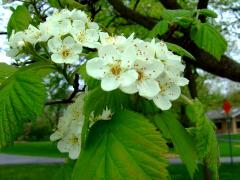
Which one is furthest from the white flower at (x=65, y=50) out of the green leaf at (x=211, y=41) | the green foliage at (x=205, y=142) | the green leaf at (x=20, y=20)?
the green leaf at (x=211, y=41)

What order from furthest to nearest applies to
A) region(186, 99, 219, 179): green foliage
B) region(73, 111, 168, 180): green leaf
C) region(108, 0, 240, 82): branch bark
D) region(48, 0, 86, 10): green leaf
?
1. region(108, 0, 240, 82): branch bark
2. region(48, 0, 86, 10): green leaf
3. region(186, 99, 219, 179): green foliage
4. region(73, 111, 168, 180): green leaf

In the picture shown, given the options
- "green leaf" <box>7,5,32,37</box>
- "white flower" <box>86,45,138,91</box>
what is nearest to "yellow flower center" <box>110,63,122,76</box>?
"white flower" <box>86,45,138,91</box>

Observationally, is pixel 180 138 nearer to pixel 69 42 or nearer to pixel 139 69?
pixel 139 69

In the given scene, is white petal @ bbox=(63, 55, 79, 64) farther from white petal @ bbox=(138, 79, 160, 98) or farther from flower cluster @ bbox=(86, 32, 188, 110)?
white petal @ bbox=(138, 79, 160, 98)

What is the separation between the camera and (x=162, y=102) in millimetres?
1132

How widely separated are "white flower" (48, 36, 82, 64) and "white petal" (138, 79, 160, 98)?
270 millimetres

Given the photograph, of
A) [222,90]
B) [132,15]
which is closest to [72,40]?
[132,15]

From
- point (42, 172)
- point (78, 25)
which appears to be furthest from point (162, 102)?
point (42, 172)

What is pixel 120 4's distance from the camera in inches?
221

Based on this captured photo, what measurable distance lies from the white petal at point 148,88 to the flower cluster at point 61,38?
0.27 meters

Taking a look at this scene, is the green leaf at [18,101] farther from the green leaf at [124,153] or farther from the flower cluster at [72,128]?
the green leaf at [124,153]

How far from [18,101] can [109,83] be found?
10.6 inches

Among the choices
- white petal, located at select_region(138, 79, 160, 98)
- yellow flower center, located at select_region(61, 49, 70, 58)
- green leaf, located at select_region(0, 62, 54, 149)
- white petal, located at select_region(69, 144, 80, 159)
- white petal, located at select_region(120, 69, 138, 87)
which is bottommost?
white petal, located at select_region(69, 144, 80, 159)

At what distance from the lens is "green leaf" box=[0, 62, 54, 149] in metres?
1.16
